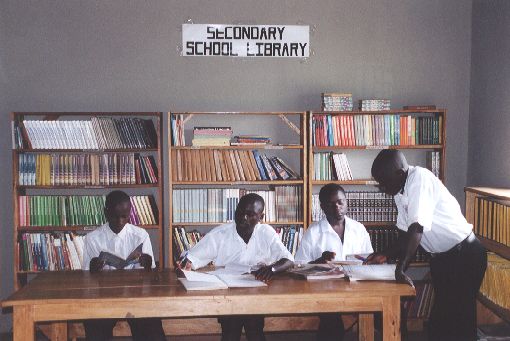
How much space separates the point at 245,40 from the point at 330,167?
137cm

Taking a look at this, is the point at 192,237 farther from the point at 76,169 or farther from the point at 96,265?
the point at 96,265

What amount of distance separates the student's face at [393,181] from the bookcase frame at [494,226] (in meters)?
1.18

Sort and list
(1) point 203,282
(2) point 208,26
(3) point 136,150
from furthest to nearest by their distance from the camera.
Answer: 1. (2) point 208,26
2. (3) point 136,150
3. (1) point 203,282

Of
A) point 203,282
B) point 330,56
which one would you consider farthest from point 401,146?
point 203,282

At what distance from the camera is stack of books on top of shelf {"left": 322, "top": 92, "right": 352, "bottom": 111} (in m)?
4.68

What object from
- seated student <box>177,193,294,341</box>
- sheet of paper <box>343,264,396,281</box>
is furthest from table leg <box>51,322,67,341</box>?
sheet of paper <box>343,264,396,281</box>

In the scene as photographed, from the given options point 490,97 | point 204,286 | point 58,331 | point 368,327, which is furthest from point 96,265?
point 490,97

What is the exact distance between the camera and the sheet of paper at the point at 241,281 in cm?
274

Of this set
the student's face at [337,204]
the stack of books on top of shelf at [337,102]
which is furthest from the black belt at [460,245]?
the stack of books on top of shelf at [337,102]

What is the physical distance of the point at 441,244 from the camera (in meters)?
3.02

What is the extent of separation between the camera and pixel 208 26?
16.0 ft

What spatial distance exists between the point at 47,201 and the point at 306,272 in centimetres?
260

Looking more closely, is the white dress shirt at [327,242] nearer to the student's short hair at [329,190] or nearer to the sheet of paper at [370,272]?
the student's short hair at [329,190]

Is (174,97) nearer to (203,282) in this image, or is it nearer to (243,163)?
(243,163)
